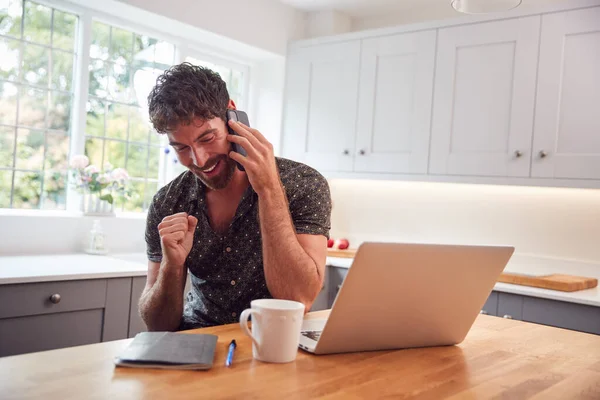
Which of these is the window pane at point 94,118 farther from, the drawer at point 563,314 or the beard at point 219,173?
the drawer at point 563,314

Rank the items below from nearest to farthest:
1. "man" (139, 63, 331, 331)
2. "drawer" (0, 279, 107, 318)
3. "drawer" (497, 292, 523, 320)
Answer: "man" (139, 63, 331, 331)
"drawer" (0, 279, 107, 318)
"drawer" (497, 292, 523, 320)

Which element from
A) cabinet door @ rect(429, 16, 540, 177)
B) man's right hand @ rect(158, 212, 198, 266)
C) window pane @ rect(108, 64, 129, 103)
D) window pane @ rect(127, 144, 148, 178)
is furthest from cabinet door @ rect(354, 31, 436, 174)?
man's right hand @ rect(158, 212, 198, 266)

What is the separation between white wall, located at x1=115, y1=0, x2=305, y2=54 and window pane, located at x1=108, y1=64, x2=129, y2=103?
0.44 metres

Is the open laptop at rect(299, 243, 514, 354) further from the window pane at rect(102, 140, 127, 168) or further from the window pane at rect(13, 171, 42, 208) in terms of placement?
A: the window pane at rect(102, 140, 127, 168)

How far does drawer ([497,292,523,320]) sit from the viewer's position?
2672 mm

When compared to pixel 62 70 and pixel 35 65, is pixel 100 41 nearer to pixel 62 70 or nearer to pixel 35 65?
pixel 62 70

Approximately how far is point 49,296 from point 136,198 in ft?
4.42

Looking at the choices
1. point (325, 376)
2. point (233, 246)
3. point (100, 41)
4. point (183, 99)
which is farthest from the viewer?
point (100, 41)

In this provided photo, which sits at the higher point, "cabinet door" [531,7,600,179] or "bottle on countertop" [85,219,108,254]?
"cabinet door" [531,7,600,179]

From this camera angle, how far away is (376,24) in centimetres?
399

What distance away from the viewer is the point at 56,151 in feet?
10.3

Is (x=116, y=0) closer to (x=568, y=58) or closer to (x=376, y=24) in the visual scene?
(x=376, y=24)

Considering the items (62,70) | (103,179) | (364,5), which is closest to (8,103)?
(62,70)

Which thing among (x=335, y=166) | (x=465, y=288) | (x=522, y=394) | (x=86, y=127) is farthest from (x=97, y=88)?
(x=522, y=394)
